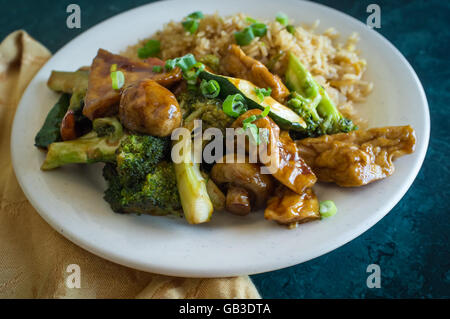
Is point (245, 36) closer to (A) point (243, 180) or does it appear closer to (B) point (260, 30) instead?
(B) point (260, 30)

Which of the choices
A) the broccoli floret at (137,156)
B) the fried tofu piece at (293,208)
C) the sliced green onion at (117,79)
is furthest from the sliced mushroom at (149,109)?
the fried tofu piece at (293,208)

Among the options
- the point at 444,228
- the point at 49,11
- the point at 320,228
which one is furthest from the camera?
the point at 49,11

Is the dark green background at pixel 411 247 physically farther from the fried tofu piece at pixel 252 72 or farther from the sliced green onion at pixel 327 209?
the fried tofu piece at pixel 252 72

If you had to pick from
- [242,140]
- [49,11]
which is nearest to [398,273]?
[242,140]

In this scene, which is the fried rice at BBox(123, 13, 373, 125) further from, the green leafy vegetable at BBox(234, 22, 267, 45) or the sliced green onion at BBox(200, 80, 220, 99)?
the sliced green onion at BBox(200, 80, 220, 99)

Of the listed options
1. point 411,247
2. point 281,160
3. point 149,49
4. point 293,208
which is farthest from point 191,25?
point 411,247

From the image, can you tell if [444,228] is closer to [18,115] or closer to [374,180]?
[374,180]

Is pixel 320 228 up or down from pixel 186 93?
down

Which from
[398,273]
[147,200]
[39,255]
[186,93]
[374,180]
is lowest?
[39,255]

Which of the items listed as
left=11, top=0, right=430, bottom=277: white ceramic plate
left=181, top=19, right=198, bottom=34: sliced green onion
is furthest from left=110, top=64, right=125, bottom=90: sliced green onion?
left=181, top=19, right=198, bottom=34: sliced green onion
